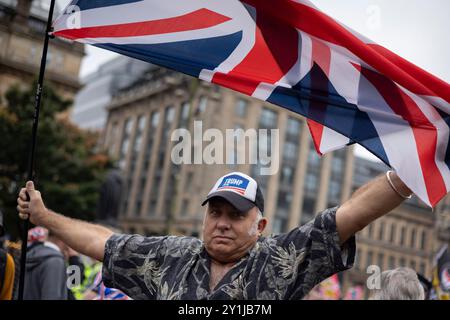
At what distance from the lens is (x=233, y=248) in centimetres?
293

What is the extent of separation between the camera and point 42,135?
25.1 meters

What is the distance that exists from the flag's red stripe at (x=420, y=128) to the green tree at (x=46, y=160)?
21753mm

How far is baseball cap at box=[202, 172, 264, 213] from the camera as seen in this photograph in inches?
116

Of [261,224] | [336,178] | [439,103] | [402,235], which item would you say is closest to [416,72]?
[439,103]

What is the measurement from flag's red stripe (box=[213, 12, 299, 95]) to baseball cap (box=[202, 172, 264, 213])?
676mm

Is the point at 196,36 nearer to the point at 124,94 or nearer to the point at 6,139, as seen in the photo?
the point at 6,139

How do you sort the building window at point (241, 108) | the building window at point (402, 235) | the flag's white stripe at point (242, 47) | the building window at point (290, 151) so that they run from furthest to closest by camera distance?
the building window at point (402, 235) < the building window at point (290, 151) < the building window at point (241, 108) < the flag's white stripe at point (242, 47)

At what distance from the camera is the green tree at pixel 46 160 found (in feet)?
82.2

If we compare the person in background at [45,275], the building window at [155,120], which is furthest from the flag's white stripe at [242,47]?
the building window at [155,120]

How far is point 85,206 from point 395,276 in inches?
951

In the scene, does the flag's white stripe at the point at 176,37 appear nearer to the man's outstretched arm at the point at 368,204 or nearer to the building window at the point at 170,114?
the man's outstretched arm at the point at 368,204

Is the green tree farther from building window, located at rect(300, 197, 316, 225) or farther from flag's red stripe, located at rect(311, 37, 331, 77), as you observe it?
building window, located at rect(300, 197, 316, 225)

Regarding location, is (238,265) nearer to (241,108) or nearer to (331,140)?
(331,140)
